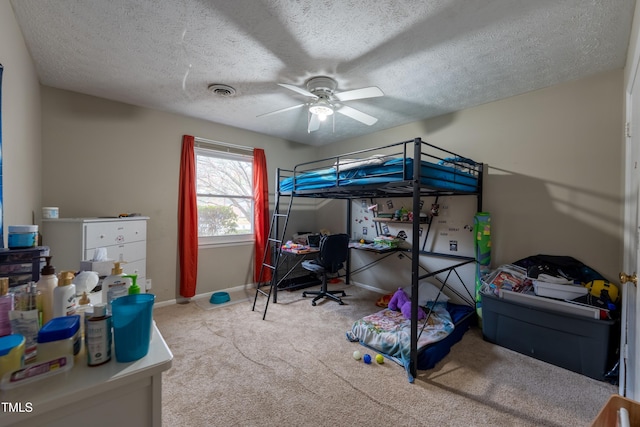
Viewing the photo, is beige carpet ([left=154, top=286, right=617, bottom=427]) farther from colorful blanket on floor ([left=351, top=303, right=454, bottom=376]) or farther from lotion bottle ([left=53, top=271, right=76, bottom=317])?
lotion bottle ([left=53, top=271, right=76, bottom=317])

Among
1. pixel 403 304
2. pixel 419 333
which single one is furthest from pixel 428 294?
pixel 419 333

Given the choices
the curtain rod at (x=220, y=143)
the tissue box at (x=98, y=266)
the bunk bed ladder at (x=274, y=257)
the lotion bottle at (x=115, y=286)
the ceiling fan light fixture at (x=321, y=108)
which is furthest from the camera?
the curtain rod at (x=220, y=143)

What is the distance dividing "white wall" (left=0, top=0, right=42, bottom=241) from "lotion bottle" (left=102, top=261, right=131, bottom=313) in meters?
1.01

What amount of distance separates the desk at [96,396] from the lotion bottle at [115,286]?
0.22 m

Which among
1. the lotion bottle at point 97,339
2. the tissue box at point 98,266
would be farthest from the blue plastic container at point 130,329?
the tissue box at point 98,266

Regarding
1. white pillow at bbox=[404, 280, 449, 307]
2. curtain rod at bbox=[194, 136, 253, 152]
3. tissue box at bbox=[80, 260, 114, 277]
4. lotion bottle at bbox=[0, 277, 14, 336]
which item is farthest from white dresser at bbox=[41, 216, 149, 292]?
white pillow at bbox=[404, 280, 449, 307]

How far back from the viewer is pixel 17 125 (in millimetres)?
1842

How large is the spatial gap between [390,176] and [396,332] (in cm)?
140

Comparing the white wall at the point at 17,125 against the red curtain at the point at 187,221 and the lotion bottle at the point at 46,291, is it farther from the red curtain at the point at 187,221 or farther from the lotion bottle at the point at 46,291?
the red curtain at the point at 187,221

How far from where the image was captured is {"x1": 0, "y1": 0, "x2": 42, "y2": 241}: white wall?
5.14ft

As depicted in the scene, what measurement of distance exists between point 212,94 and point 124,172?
1.41 m

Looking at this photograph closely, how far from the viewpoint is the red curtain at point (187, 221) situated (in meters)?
3.43

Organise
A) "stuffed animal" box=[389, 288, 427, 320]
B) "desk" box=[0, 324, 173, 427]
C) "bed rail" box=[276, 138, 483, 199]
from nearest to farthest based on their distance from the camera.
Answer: "desk" box=[0, 324, 173, 427] < "bed rail" box=[276, 138, 483, 199] < "stuffed animal" box=[389, 288, 427, 320]

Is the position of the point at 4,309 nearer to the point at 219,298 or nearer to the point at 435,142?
the point at 219,298
